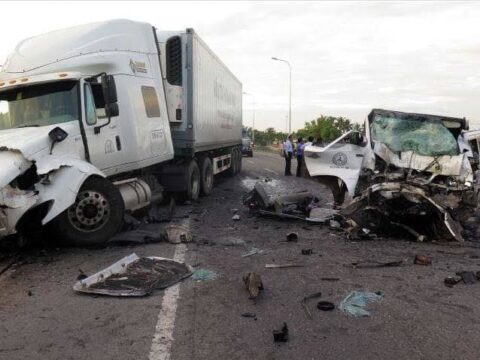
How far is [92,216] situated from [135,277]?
189cm

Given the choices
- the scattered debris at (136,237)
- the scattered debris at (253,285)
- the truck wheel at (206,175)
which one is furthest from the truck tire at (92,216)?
the truck wheel at (206,175)

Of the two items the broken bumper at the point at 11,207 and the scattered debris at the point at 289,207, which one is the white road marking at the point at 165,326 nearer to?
the broken bumper at the point at 11,207

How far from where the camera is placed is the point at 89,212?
6.91m

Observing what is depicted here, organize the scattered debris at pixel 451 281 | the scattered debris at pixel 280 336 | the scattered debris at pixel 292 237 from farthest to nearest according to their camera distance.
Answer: the scattered debris at pixel 292 237 < the scattered debris at pixel 451 281 < the scattered debris at pixel 280 336

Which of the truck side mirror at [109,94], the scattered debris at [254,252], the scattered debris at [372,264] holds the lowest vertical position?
the scattered debris at [254,252]

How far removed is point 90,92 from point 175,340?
4.90m

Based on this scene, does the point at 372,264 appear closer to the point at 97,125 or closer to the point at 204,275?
the point at 204,275

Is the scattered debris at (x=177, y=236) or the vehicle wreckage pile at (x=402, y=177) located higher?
the vehicle wreckage pile at (x=402, y=177)

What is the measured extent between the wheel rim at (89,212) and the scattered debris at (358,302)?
3.70 metres

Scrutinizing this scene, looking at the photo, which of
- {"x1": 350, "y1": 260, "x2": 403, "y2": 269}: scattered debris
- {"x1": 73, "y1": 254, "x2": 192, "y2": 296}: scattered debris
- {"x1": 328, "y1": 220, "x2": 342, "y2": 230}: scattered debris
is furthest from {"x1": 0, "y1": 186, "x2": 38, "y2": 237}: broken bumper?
{"x1": 328, "y1": 220, "x2": 342, "y2": 230}: scattered debris

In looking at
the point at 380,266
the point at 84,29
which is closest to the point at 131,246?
the point at 380,266

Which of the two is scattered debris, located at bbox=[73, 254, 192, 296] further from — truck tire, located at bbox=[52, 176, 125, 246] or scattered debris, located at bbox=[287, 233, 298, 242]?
Result: scattered debris, located at bbox=[287, 233, 298, 242]

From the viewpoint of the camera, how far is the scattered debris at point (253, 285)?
479 cm

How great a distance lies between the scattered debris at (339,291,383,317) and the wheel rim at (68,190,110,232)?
12.1 feet
